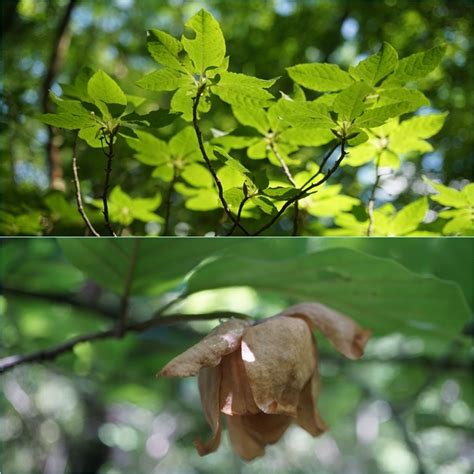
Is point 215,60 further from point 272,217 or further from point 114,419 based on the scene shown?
point 114,419

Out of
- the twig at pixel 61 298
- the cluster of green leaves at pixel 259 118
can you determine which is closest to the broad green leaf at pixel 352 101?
the cluster of green leaves at pixel 259 118

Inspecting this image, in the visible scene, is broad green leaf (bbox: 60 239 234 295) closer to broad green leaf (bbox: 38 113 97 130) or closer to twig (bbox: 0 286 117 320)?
broad green leaf (bbox: 38 113 97 130)

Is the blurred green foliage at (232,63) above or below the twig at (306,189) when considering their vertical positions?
below

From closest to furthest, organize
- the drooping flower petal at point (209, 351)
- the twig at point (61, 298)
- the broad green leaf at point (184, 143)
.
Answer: the drooping flower petal at point (209, 351) → the broad green leaf at point (184, 143) → the twig at point (61, 298)

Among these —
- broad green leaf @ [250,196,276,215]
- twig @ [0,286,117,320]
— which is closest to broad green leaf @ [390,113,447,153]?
broad green leaf @ [250,196,276,215]

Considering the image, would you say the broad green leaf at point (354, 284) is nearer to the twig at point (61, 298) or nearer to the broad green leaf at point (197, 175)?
the broad green leaf at point (197, 175)

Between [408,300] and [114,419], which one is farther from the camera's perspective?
[114,419]

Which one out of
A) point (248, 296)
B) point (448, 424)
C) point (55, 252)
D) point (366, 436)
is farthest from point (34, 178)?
point (366, 436)
